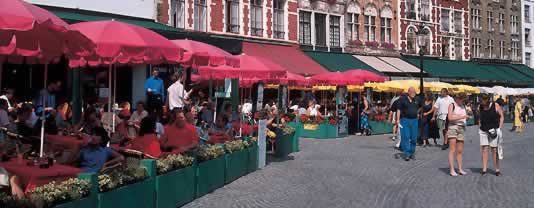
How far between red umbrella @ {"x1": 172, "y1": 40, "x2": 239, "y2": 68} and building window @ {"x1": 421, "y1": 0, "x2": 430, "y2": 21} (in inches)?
1356

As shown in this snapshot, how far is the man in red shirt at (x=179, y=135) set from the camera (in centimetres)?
1042

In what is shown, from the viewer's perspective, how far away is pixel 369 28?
40.8 m

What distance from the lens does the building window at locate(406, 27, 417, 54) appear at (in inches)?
1727

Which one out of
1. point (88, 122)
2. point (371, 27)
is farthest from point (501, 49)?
point (88, 122)

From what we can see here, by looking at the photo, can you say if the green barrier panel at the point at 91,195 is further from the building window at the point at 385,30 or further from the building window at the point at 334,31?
the building window at the point at 385,30

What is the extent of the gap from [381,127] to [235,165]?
51.8 ft

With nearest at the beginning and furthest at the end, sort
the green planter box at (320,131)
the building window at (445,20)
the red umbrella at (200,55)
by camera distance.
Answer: the red umbrella at (200,55)
the green planter box at (320,131)
the building window at (445,20)

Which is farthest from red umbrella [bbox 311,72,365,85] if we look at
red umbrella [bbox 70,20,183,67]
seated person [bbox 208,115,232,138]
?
red umbrella [bbox 70,20,183,67]

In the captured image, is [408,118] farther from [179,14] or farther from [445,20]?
[445,20]

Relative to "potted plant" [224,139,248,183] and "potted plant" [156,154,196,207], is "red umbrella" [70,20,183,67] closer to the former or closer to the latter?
"potted plant" [156,154,196,207]

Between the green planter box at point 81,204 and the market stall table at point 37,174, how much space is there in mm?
429

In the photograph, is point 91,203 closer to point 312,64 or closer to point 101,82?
point 101,82

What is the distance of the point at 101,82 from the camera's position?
20.3 m

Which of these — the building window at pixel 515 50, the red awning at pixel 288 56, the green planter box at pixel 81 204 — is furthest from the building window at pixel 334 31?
the green planter box at pixel 81 204
